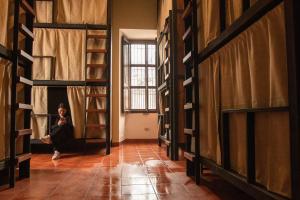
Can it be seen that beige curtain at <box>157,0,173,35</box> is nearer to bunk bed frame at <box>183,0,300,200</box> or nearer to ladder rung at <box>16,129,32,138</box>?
bunk bed frame at <box>183,0,300,200</box>

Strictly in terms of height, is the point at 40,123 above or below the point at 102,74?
below

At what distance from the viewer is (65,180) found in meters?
2.71

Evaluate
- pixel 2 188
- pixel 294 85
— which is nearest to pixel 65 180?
pixel 2 188

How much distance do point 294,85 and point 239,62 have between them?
656 millimetres

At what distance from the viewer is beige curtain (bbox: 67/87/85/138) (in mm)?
4887

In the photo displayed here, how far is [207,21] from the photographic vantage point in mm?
2385

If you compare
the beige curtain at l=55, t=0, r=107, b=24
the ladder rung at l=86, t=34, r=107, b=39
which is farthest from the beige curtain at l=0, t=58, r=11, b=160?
the beige curtain at l=55, t=0, r=107, b=24

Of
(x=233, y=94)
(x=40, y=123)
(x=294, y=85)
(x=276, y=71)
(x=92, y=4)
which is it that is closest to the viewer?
(x=294, y=85)

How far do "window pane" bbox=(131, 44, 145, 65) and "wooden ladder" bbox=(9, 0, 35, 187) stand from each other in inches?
177

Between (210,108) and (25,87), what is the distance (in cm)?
183

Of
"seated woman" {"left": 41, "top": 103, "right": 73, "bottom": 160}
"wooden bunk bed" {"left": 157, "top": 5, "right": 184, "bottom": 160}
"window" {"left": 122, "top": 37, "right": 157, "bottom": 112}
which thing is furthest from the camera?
"window" {"left": 122, "top": 37, "right": 157, "bottom": 112}

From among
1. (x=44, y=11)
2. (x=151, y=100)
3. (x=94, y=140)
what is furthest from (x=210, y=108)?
(x=151, y=100)

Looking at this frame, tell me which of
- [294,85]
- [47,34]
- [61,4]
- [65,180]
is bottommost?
[65,180]

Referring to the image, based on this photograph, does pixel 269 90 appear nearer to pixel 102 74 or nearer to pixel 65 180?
pixel 65 180
